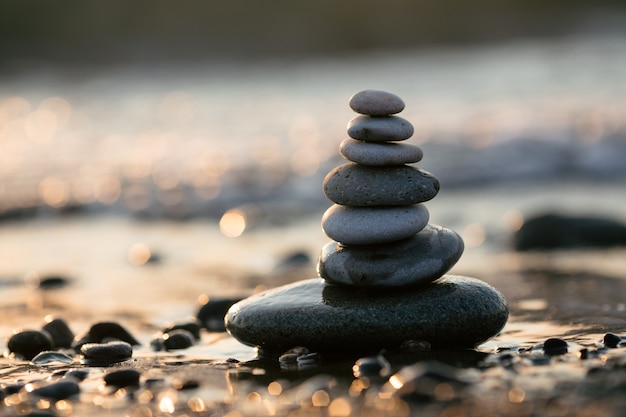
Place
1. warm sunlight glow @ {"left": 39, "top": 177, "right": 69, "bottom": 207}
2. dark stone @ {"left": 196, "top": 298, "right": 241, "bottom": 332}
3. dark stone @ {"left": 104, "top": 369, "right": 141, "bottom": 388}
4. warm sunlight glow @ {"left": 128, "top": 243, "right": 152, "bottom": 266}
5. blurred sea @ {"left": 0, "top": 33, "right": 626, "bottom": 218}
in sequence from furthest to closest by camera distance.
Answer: blurred sea @ {"left": 0, "top": 33, "right": 626, "bottom": 218} < warm sunlight glow @ {"left": 39, "top": 177, "right": 69, "bottom": 207} < warm sunlight glow @ {"left": 128, "top": 243, "right": 152, "bottom": 266} < dark stone @ {"left": 196, "top": 298, "right": 241, "bottom": 332} < dark stone @ {"left": 104, "top": 369, "right": 141, "bottom": 388}

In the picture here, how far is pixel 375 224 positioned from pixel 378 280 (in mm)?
270

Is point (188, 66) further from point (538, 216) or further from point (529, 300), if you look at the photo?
point (529, 300)

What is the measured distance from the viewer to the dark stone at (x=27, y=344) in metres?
4.91

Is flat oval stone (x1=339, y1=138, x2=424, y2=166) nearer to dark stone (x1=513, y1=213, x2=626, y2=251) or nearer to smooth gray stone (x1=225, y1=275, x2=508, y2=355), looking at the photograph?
smooth gray stone (x1=225, y1=275, x2=508, y2=355)

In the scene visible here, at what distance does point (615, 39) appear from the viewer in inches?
1108

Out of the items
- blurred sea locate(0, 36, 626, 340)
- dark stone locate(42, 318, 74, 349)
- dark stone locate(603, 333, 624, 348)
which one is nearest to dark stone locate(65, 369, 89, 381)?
dark stone locate(42, 318, 74, 349)

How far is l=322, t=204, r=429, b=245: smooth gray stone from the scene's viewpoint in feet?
15.2

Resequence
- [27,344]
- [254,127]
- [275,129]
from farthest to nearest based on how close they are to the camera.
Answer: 1. [254,127]
2. [275,129]
3. [27,344]

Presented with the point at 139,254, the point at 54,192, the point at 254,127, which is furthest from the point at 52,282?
the point at 254,127

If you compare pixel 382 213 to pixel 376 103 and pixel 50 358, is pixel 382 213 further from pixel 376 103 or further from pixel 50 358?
pixel 50 358

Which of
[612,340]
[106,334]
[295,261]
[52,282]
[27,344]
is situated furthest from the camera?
[295,261]

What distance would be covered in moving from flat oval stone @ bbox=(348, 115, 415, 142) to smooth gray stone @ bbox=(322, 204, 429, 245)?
13.6 inches

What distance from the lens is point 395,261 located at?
462 cm

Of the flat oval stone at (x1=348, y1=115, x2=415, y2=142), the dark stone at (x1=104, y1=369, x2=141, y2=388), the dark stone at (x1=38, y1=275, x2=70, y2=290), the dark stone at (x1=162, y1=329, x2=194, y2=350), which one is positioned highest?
the flat oval stone at (x1=348, y1=115, x2=415, y2=142)
